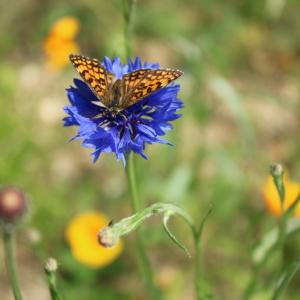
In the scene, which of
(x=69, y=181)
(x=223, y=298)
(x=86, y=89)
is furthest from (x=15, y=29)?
(x=86, y=89)

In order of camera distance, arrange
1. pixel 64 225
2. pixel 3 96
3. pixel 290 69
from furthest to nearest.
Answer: pixel 290 69
pixel 3 96
pixel 64 225

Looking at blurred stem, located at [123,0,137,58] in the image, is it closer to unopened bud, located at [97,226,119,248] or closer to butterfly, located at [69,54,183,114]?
butterfly, located at [69,54,183,114]

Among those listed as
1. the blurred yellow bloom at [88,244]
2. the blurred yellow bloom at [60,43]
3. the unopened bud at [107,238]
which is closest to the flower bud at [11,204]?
the unopened bud at [107,238]

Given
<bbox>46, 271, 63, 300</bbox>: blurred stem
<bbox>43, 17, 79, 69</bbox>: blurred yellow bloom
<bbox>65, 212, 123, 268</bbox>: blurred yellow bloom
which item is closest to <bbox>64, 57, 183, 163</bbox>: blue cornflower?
<bbox>46, 271, 63, 300</bbox>: blurred stem

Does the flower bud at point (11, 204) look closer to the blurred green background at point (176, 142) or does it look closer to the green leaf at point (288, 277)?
the blurred green background at point (176, 142)

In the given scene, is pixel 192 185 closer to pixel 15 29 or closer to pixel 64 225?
pixel 64 225
